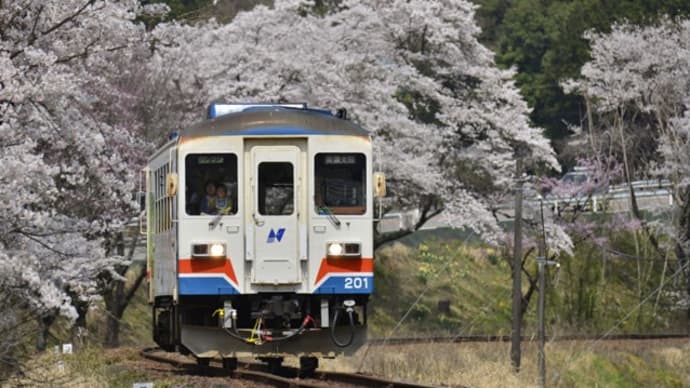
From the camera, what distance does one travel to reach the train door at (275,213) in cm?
1584

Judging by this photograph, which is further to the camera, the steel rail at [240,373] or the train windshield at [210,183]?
the train windshield at [210,183]

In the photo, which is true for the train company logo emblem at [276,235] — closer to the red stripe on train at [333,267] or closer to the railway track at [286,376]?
the red stripe on train at [333,267]

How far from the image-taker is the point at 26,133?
19781 mm

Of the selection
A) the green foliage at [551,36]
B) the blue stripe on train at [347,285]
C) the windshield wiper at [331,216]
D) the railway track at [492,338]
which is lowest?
the railway track at [492,338]

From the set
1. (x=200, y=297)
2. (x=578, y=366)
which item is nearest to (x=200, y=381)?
(x=200, y=297)

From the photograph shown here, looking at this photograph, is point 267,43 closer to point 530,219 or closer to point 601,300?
point 530,219

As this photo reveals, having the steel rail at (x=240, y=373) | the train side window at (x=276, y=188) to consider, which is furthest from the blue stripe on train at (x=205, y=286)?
the steel rail at (x=240, y=373)

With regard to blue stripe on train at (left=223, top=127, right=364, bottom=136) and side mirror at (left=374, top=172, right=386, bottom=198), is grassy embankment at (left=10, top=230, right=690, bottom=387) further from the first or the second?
side mirror at (left=374, top=172, right=386, bottom=198)

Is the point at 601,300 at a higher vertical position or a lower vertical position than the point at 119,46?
lower

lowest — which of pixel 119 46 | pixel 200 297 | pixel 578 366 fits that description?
pixel 578 366

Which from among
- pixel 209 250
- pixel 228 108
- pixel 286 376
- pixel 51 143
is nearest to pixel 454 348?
pixel 286 376

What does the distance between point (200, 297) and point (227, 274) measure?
20.1 inches

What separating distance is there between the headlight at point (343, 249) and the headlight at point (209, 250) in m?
1.16

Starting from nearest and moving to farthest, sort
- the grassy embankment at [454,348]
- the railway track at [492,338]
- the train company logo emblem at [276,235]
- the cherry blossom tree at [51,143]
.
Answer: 1. the train company logo emblem at [276,235]
2. the cherry blossom tree at [51,143]
3. the grassy embankment at [454,348]
4. the railway track at [492,338]
